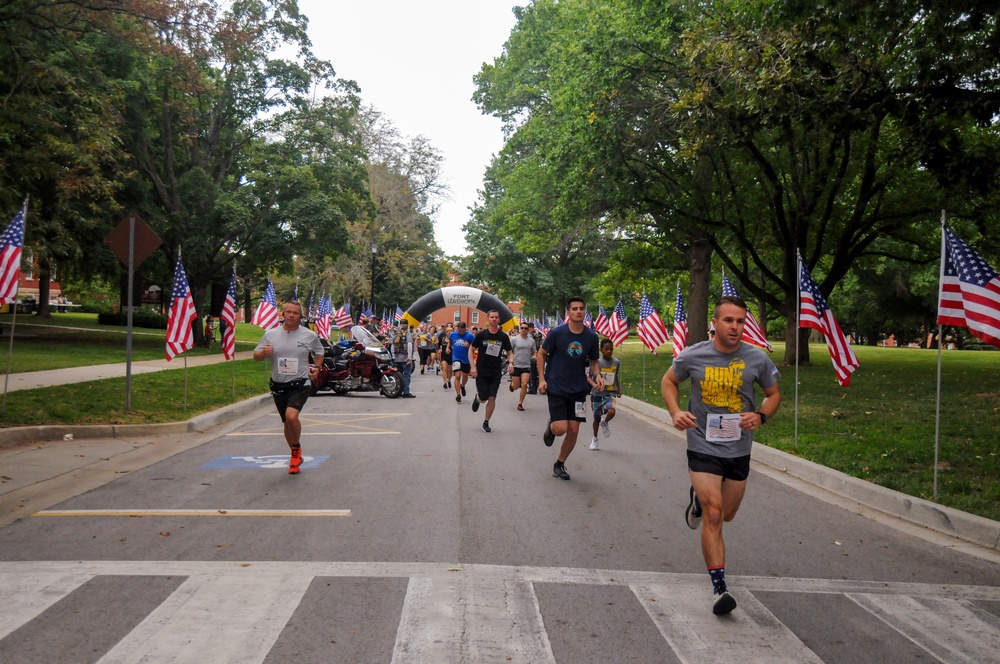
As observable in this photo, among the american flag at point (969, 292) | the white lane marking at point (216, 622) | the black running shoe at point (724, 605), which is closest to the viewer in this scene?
the white lane marking at point (216, 622)

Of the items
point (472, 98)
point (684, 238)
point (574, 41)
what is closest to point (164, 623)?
point (574, 41)

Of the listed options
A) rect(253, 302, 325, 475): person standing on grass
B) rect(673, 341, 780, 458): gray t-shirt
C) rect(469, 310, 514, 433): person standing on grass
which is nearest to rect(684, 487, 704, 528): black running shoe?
rect(673, 341, 780, 458): gray t-shirt

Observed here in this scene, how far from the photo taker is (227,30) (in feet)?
54.6

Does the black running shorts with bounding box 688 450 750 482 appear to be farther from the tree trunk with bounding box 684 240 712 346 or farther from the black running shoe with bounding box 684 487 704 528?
the tree trunk with bounding box 684 240 712 346

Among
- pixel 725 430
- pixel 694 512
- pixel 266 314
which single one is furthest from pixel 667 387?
pixel 266 314

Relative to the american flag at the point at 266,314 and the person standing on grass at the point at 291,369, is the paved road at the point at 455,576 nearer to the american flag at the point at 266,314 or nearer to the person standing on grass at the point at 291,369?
the person standing on grass at the point at 291,369

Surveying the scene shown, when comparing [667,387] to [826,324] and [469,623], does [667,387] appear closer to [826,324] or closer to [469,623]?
[469,623]

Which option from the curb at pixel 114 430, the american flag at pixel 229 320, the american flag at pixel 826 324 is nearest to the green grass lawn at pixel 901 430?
the american flag at pixel 826 324

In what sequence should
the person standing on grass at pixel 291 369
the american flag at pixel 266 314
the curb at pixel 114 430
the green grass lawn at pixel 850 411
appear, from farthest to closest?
1. the american flag at pixel 266 314
2. the curb at pixel 114 430
3. the green grass lawn at pixel 850 411
4. the person standing on grass at pixel 291 369

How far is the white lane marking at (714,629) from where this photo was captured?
4.53 metres

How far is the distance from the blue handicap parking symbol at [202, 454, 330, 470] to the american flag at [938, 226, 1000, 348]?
282 inches

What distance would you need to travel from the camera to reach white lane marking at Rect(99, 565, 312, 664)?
4301 mm

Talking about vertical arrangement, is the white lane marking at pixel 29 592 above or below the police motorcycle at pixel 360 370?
below

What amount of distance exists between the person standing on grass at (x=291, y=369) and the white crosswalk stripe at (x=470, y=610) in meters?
3.89
